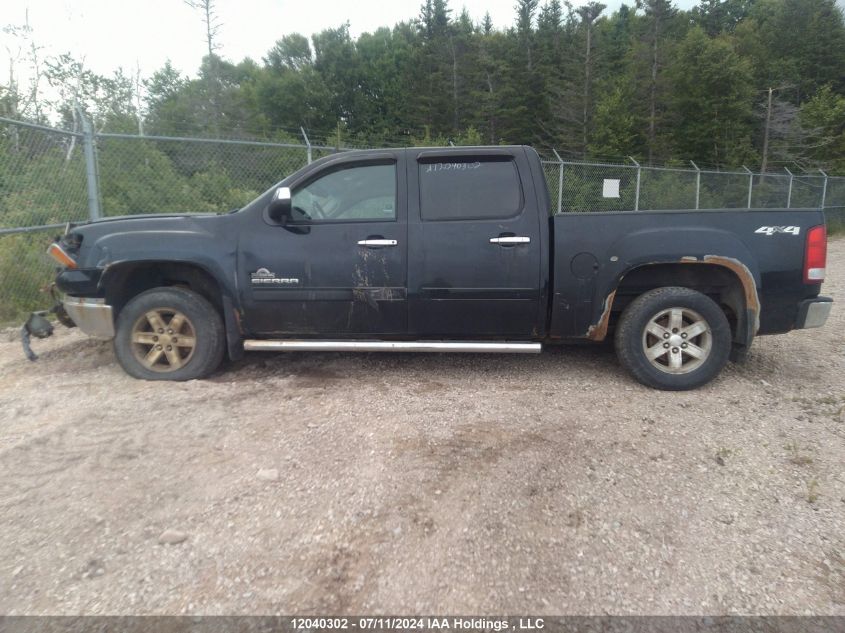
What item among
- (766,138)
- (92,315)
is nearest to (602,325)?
(92,315)

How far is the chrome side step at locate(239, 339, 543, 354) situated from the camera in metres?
4.56

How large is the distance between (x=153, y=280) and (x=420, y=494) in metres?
3.10

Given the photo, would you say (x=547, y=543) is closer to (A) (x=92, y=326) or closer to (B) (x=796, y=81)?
(A) (x=92, y=326)

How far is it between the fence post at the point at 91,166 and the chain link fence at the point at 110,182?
0.04ft

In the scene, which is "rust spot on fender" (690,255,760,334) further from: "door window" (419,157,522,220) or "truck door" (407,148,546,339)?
"door window" (419,157,522,220)

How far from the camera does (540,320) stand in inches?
180

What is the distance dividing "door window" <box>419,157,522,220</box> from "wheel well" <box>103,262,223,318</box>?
70.7 inches

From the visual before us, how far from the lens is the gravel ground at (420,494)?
7.89 ft

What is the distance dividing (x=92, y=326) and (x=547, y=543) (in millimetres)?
3817

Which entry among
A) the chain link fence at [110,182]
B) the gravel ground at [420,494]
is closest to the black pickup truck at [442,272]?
the gravel ground at [420,494]

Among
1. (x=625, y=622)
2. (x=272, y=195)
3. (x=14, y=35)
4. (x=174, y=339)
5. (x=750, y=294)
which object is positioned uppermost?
(x=14, y=35)

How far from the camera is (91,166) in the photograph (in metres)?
7.61

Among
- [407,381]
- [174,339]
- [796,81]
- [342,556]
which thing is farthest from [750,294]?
[796,81]

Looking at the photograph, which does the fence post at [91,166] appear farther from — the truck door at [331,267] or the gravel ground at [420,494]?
the truck door at [331,267]
